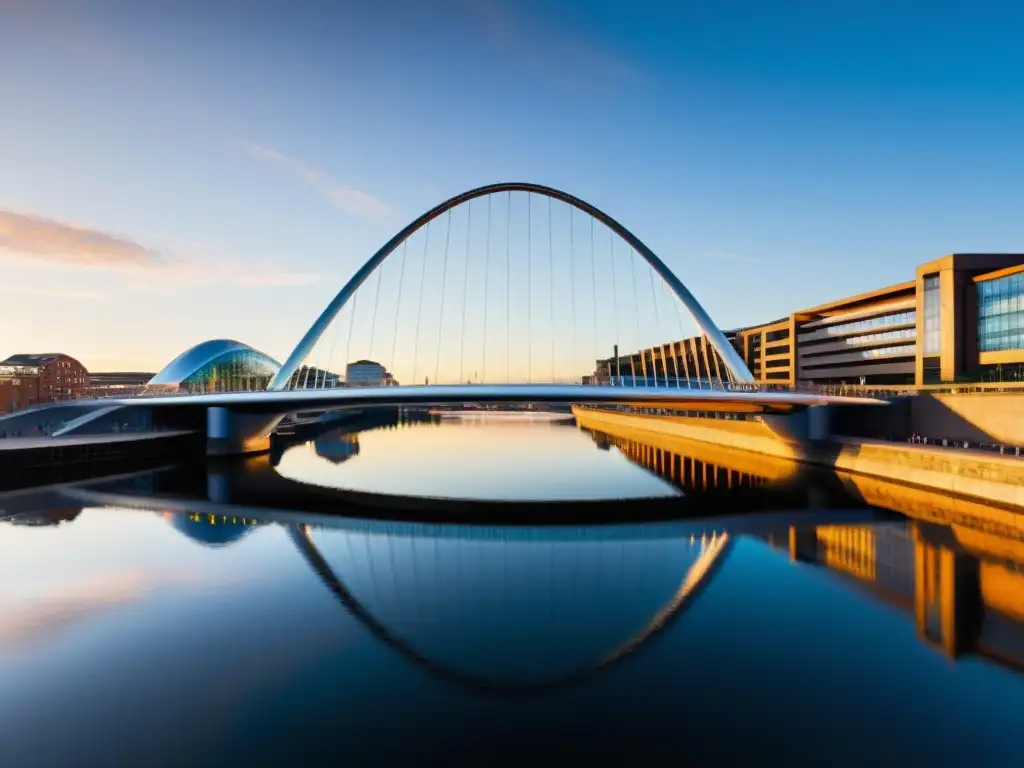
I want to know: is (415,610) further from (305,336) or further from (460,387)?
(305,336)

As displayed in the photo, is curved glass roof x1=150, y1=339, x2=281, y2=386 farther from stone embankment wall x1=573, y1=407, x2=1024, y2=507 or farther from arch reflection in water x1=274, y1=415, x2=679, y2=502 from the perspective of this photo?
stone embankment wall x1=573, y1=407, x2=1024, y2=507

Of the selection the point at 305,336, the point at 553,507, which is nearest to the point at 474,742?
the point at 553,507

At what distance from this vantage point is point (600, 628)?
11781 mm

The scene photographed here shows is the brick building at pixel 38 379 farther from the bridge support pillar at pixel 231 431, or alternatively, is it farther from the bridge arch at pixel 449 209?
the bridge arch at pixel 449 209

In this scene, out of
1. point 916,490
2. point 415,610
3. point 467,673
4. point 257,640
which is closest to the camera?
point 467,673

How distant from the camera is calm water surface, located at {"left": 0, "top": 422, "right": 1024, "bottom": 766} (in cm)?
780

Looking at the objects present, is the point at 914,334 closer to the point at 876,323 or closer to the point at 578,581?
the point at 876,323

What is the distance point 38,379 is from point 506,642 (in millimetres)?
96111

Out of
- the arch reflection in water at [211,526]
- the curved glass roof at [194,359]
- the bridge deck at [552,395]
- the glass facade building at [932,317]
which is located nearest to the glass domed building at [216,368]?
the curved glass roof at [194,359]

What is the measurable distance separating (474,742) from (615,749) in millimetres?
1701

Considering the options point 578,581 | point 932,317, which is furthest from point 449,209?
point 932,317

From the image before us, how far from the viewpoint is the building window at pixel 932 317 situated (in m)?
55.0

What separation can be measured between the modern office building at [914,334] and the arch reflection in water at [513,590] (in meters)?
13.0

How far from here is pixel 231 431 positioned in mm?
42906
